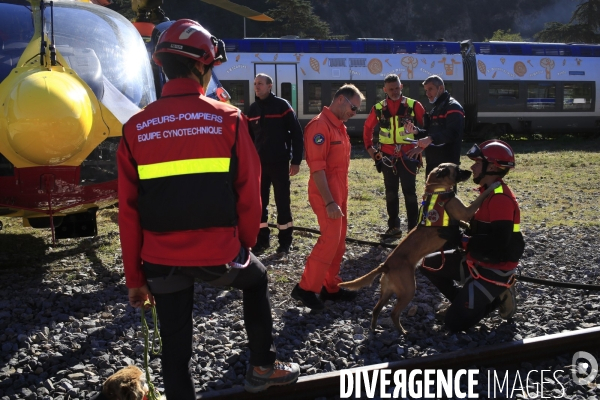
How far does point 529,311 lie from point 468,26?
262 feet

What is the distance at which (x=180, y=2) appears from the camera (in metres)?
61.5

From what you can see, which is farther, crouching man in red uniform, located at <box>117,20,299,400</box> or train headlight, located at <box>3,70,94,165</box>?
train headlight, located at <box>3,70,94,165</box>

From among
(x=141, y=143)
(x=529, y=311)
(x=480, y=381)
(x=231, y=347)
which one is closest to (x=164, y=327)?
(x=141, y=143)

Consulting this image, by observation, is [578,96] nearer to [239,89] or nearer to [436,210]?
[239,89]

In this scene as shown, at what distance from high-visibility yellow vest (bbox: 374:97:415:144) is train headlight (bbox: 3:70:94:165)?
4187 mm

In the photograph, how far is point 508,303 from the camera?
4977 mm

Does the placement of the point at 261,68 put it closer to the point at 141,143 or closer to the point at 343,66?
the point at 343,66

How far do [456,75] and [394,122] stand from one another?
16.1 metres

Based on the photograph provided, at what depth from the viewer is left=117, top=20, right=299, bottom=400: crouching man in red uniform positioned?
2873mm

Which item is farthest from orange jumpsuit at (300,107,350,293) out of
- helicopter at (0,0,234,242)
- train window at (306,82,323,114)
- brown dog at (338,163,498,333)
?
train window at (306,82,323,114)

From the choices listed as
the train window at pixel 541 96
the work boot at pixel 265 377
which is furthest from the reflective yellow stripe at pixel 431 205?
the train window at pixel 541 96

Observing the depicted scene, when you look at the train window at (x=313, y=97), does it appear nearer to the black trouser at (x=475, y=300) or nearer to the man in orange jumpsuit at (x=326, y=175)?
the man in orange jumpsuit at (x=326, y=175)

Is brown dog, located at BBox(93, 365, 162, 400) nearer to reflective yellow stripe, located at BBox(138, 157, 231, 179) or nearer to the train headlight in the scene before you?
reflective yellow stripe, located at BBox(138, 157, 231, 179)

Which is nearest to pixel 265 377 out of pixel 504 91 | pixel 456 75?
pixel 456 75
